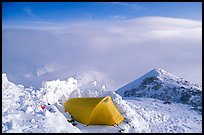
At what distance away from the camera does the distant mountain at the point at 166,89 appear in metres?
19.5

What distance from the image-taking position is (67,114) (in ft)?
46.9

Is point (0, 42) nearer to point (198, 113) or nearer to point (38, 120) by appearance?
point (38, 120)

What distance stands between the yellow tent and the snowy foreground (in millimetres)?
282

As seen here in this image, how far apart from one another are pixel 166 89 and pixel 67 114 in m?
10.5

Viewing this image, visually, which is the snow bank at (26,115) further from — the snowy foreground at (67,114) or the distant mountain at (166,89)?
the distant mountain at (166,89)

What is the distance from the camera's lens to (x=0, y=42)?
9078mm

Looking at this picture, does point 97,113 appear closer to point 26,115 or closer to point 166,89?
point 26,115

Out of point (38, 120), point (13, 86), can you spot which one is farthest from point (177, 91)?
point (38, 120)

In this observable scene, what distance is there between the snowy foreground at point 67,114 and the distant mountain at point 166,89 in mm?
1400

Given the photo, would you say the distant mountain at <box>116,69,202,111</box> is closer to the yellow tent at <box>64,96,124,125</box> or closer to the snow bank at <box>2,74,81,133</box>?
the yellow tent at <box>64,96,124,125</box>

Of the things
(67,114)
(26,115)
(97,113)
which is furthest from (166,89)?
(26,115)

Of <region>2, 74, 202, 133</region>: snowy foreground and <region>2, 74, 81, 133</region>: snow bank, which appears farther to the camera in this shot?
<region>2, 74, 202, 133</region>: snowy foreground

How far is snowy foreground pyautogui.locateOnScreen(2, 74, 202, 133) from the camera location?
980 centimetres

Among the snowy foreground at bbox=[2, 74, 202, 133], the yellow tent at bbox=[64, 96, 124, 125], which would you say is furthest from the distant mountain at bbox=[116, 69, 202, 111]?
the yellow tent at bbox=[64, 96, 124, 125]
